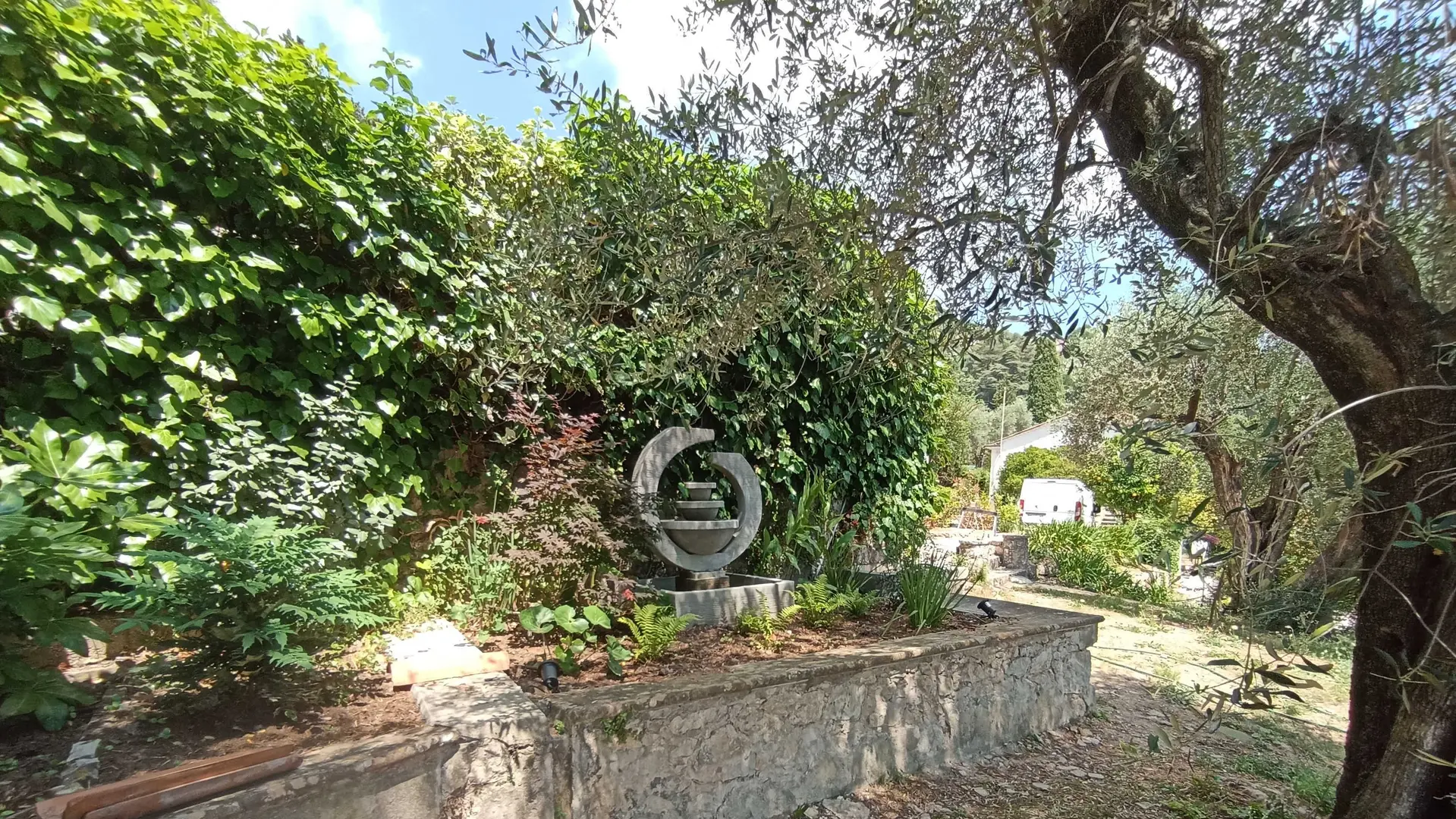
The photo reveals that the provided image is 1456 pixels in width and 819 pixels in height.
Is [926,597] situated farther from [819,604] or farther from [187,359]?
[187,359]

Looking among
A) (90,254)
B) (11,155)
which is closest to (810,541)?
(90,254)

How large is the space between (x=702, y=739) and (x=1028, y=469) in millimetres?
21864

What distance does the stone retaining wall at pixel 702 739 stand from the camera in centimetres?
208

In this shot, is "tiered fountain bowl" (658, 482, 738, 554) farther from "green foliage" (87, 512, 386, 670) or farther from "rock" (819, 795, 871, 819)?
"green foliage" (87, 512, 386, 670)

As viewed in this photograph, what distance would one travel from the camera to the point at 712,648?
142 inches

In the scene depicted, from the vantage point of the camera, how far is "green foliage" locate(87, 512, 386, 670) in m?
2.19

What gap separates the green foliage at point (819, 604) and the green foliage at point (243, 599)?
2.56 m

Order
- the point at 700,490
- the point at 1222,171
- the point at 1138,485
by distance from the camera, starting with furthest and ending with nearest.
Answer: the point at 1138,485 < the point at 700,490 < the point at 1222,171

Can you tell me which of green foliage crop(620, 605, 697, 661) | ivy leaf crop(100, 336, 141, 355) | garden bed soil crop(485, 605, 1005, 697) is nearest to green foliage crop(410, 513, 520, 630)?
garden bed soil crop(485, 605, 1005, 697)

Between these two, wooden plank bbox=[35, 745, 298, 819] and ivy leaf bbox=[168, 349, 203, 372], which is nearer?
wooden plank bbox=[35, 745, 298, 819]

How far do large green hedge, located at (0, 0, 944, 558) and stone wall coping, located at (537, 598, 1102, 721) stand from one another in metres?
1.55

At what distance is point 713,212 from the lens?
329cm

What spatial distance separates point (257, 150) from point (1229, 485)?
31.1ft

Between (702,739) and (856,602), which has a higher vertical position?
(856,602)
